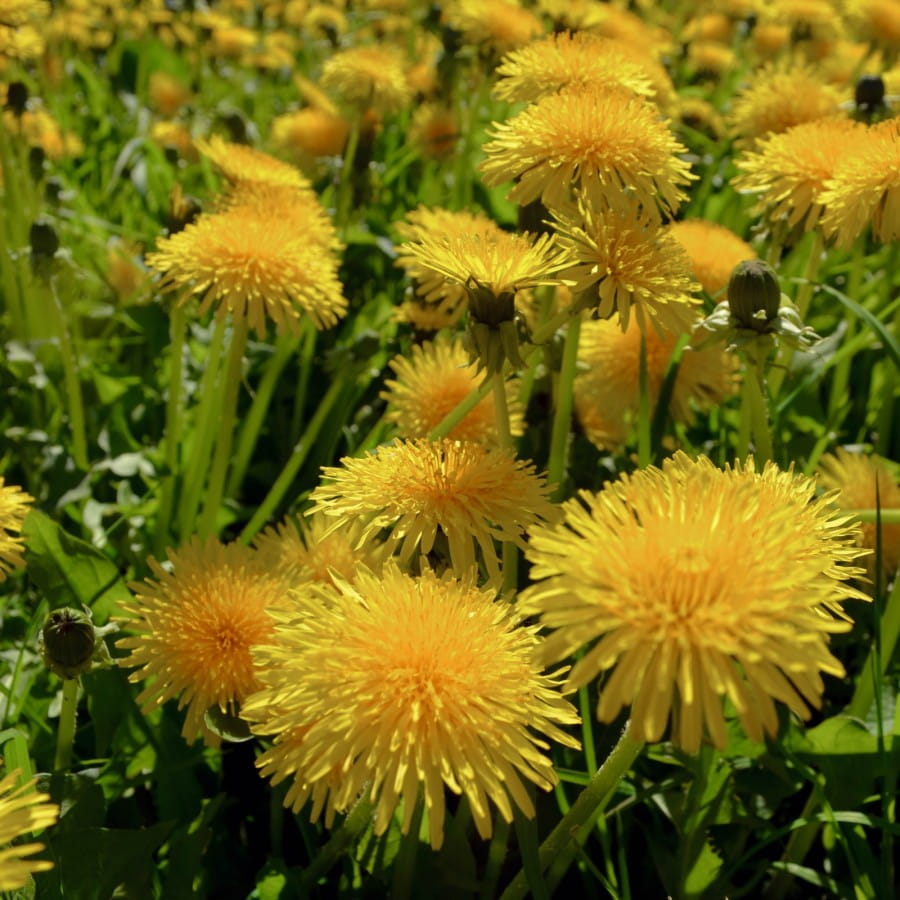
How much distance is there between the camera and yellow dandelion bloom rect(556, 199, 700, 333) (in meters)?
1.20

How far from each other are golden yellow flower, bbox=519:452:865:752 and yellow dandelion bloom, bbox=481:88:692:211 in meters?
0.59

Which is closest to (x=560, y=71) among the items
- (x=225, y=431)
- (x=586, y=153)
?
(x=586, y=153)

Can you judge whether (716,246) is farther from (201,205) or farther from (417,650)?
(417,650)

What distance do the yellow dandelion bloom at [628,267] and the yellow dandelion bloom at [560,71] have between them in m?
0.37

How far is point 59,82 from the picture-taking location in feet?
12.9

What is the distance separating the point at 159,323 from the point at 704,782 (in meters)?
1.60

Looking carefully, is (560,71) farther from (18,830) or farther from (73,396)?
(18,830)

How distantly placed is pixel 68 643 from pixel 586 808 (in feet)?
1.87

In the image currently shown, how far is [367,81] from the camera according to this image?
2562mm

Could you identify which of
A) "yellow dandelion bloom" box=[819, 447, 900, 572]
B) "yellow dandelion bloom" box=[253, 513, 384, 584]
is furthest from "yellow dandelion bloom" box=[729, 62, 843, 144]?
"yellow dandelion bloom" box=[253, 513, 384, 584]

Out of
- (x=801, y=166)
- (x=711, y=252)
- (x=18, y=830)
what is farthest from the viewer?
(x=711, y=252)

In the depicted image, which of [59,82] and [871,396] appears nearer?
[871,396]

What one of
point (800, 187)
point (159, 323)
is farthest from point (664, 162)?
point (159, 323)

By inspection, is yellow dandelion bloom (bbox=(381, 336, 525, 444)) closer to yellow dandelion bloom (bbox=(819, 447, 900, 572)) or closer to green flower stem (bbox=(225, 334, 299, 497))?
green flower stem (bbox=(225, 334, 299, 497))
